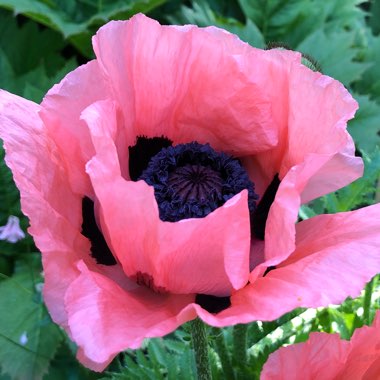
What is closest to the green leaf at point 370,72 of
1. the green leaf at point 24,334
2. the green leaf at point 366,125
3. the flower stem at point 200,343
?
the green leaf at point 366,125

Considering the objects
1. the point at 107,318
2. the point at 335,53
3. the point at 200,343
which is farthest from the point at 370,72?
the point at 107,318

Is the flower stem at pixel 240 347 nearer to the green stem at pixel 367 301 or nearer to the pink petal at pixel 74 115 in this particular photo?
the green stem at pixel 367 301

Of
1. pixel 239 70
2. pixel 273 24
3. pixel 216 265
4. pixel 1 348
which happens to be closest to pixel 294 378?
pixel 216 265

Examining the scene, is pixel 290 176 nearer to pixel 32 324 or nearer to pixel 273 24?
pixel 32 324

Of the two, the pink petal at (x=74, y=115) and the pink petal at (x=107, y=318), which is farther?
the pink petal at (x=74, y=115)

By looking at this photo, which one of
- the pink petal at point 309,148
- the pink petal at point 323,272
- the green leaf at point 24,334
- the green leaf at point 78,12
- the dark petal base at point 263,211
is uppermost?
the pink petal at point 309,148

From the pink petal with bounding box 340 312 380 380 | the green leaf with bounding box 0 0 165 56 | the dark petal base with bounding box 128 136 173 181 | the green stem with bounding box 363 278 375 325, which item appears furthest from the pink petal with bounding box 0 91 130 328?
the green leaf with bounding box 0 0 165 56

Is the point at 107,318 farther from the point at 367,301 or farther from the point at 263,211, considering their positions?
A: the point at 367,301
